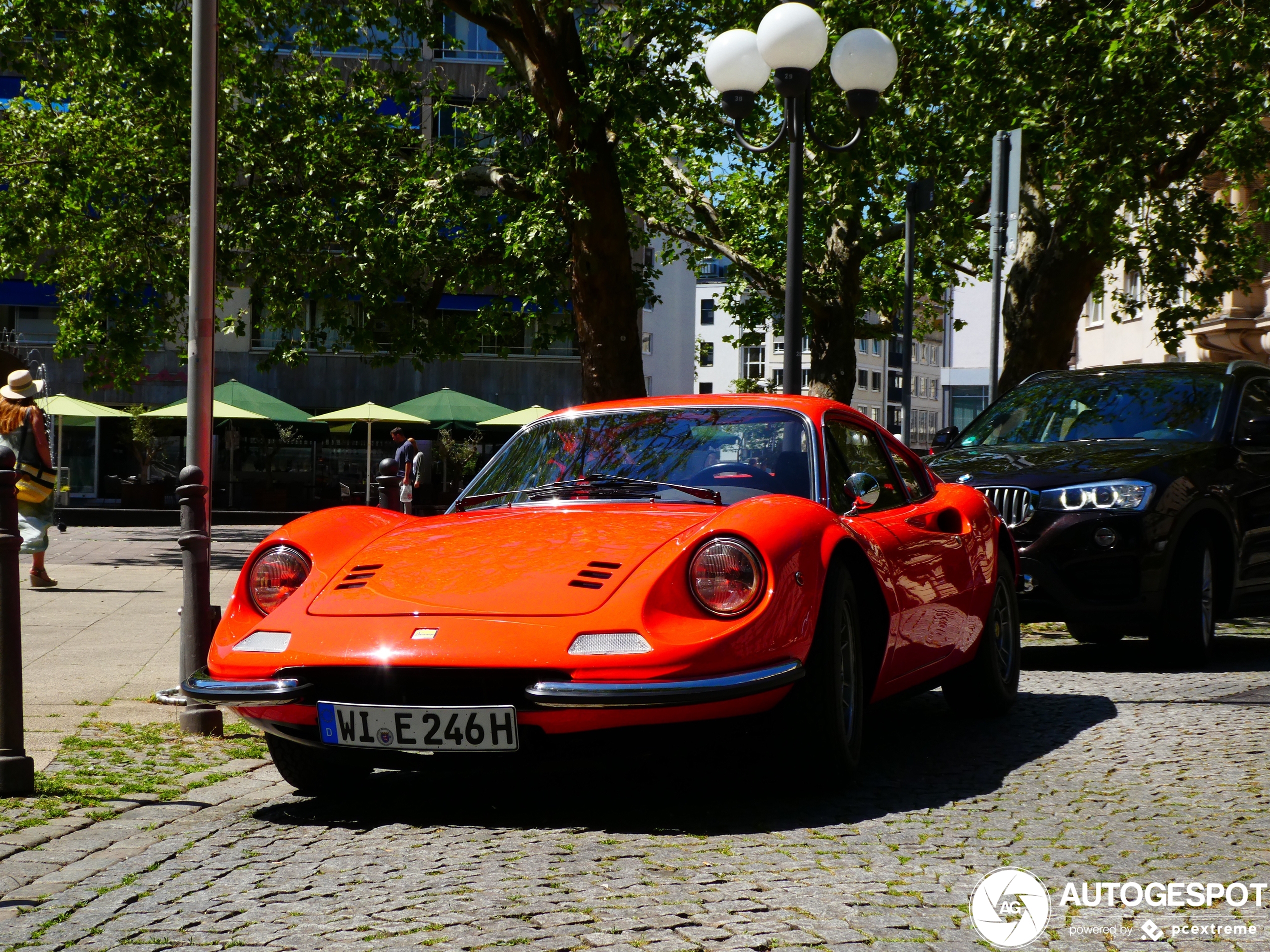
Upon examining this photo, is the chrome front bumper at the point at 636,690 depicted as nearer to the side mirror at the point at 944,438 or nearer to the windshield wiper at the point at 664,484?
the windshield wiper at the point at 664,484

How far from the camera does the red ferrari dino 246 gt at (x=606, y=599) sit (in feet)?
13.9

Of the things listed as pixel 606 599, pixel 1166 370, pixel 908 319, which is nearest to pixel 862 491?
pixel 606 599

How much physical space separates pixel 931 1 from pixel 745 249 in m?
9.23

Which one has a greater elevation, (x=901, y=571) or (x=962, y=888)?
(x=901, y=571)

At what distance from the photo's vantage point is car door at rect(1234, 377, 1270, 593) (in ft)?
28.5

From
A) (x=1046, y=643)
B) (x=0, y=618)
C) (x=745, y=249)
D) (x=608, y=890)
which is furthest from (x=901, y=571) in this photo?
(x=745, y=249)

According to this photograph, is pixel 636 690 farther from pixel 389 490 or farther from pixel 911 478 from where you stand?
pixel 389 490

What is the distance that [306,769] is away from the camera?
488 cm

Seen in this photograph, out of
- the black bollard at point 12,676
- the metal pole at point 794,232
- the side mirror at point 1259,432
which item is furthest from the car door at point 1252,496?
the black bollard at point 12,676

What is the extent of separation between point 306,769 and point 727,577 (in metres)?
1.54

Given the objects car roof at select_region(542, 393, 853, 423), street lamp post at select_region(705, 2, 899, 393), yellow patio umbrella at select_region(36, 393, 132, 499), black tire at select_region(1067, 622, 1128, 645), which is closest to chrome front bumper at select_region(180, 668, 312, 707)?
car roof at select_region(542, 393, 853, 423)

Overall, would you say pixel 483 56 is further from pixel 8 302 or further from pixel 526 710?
pixel 526 710

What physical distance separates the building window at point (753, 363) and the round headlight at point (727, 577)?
90.9 metres

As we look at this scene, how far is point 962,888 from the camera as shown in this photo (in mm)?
3674
